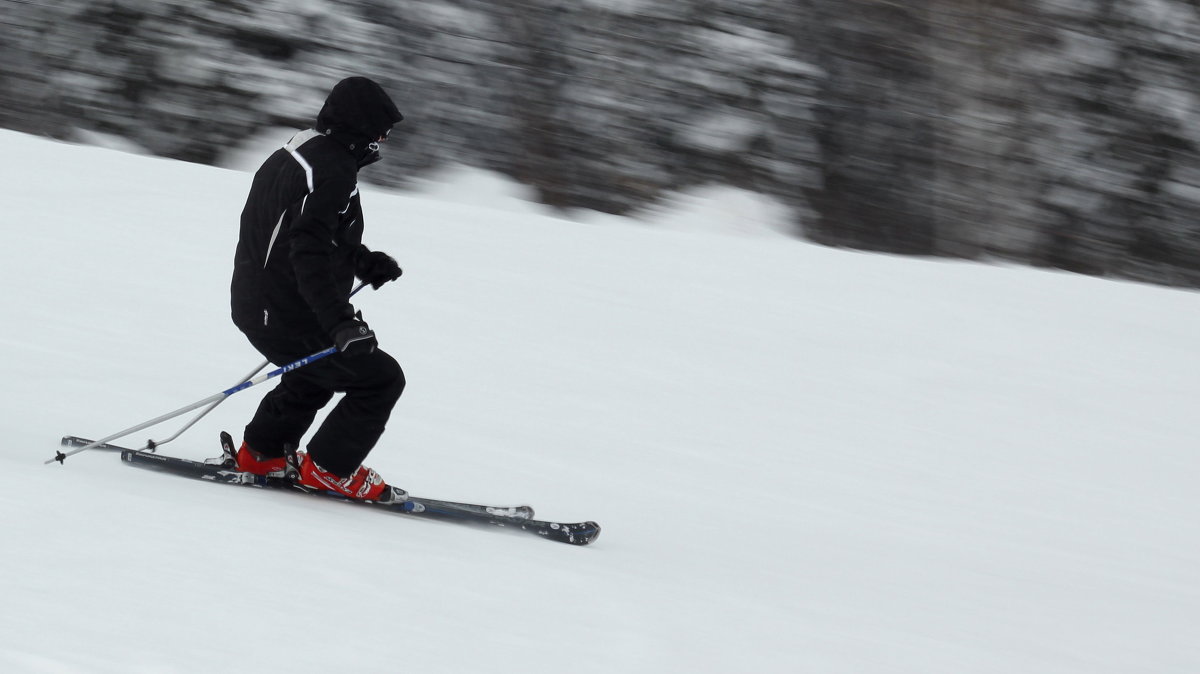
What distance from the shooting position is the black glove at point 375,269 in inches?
147

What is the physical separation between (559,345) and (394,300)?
104cm

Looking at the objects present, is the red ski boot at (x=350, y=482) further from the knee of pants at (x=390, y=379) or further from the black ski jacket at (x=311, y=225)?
the black ski jacket at (x=311, y=225)

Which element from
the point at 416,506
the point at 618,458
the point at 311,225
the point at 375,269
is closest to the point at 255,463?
the point at 416,506

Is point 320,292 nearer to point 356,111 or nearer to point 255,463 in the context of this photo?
point 356,111

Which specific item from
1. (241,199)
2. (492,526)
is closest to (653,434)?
(492,526)

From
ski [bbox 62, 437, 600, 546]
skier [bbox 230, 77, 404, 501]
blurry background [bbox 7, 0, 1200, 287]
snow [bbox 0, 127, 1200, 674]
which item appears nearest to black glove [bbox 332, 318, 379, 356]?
skier [bbox 230, 77, 404, 501]

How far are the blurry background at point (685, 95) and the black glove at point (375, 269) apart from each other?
21.3 ft

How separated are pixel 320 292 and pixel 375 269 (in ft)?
1.11

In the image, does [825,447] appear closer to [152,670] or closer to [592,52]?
[152,670]

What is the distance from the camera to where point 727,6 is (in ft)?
35.2

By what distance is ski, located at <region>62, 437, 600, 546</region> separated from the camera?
12.3 ft

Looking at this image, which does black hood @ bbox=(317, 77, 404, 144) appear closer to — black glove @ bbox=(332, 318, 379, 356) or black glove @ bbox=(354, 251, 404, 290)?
black glove @ bbox=(354, 251, 404, 290)

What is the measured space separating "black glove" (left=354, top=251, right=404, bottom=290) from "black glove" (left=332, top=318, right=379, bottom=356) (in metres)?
0.34

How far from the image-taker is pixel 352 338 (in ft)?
11.1
